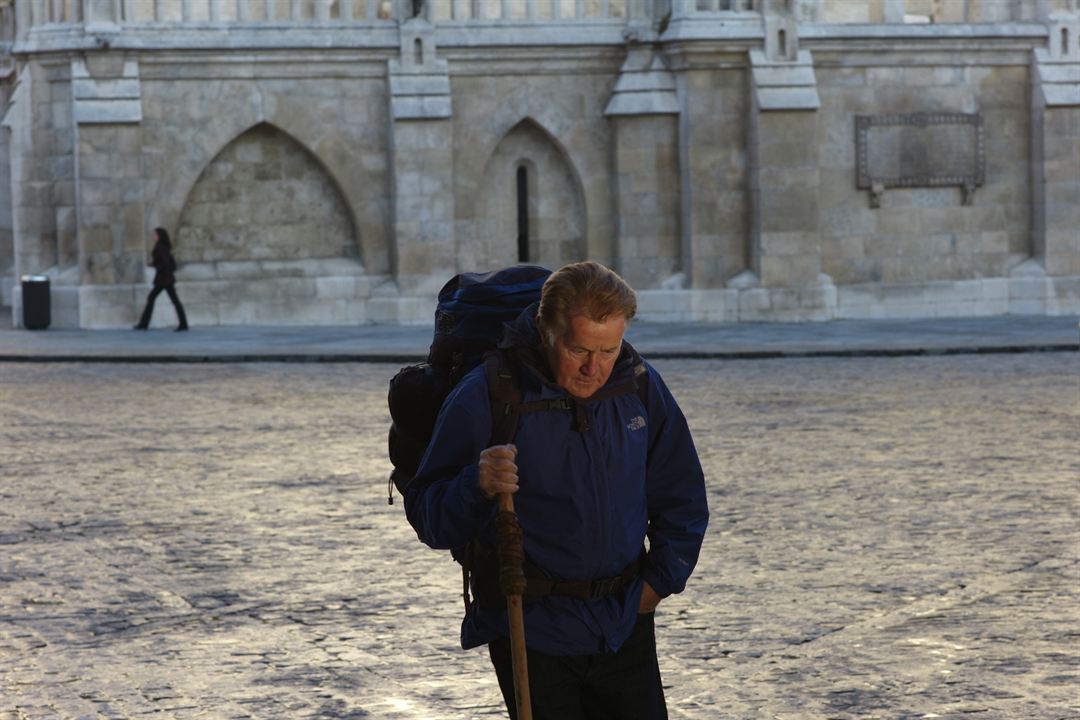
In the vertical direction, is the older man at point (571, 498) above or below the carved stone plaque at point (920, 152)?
below

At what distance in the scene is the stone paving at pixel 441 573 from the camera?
6.70 meters

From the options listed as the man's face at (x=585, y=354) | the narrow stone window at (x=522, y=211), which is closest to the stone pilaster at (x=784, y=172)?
the narrow stone window at (x=522, y=211)

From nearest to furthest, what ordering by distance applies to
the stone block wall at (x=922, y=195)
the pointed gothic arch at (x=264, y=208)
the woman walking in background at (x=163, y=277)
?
the woman walking in background at (x=163, y=277) < the pointed gothic arch at (x=264, y=208) < the stone block wall at (x=922, y=195)

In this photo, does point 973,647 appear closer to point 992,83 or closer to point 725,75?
point 725,75

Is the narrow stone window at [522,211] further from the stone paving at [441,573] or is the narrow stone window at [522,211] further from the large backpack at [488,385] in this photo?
the large backpack at [488,385]

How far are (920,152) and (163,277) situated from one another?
9.94 metres

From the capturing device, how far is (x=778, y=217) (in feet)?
85.6

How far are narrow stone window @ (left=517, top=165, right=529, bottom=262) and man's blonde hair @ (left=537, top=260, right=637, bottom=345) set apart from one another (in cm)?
2289

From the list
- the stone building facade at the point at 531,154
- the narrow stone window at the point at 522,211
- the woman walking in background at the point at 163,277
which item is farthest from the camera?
the narrow stone window at the point at 522,211

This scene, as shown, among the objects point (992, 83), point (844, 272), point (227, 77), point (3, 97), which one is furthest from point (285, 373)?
point (3, 97)

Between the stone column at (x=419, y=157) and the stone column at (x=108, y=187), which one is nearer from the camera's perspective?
the stone column at (x=108, y=187)

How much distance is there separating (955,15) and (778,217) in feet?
13.8

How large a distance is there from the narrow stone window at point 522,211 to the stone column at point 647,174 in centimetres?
128

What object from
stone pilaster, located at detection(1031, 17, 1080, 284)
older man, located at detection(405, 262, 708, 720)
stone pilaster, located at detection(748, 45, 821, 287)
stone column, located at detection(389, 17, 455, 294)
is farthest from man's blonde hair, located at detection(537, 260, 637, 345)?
stone pilaster, located at detection(1031, 17, 1080, 284)
